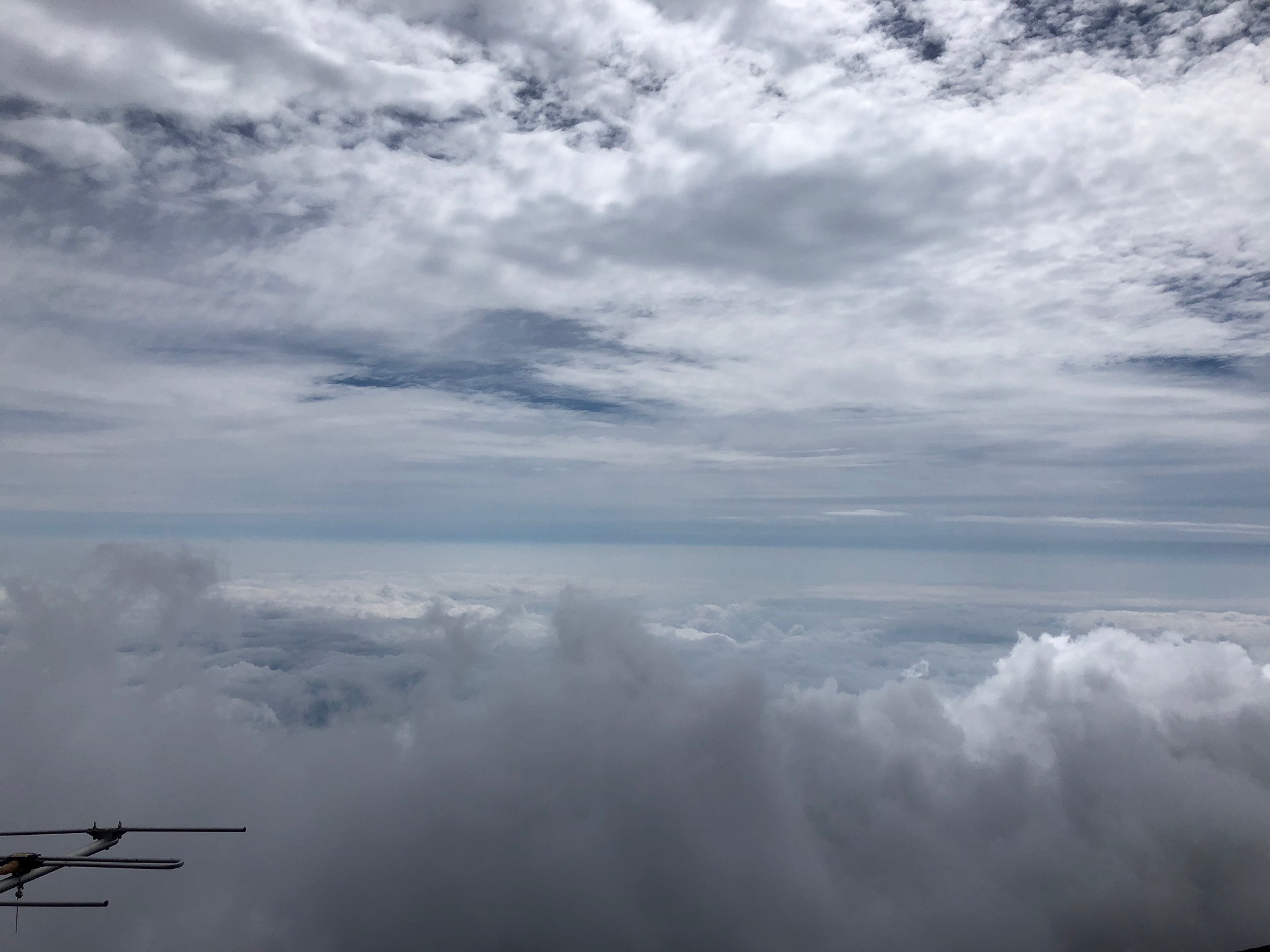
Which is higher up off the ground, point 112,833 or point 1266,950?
point 1266,950

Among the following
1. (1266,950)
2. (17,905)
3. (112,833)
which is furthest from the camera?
(112,833)

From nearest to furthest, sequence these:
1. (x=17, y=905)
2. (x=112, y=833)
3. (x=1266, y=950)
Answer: (x=1266, y=950) → (x=17, y=905) → (x=112, y=833)

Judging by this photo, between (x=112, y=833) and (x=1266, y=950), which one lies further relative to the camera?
(x=112, y=833)

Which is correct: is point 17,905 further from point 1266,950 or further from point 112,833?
point 1266,950

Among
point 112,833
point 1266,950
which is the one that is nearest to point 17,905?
point 112,833
